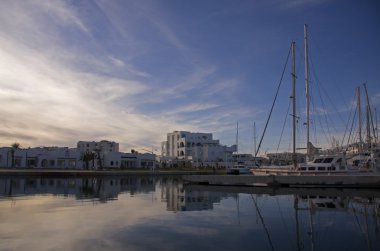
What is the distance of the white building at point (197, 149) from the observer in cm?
15862

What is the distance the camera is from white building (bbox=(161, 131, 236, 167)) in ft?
520

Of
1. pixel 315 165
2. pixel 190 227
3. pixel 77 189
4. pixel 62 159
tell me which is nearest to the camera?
pixel 190 227

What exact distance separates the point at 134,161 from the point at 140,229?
124 meters

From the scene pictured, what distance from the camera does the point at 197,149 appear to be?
160 metres

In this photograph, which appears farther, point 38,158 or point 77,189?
point 38,158

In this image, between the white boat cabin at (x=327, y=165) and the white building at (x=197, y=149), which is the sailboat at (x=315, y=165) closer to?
the white boat cabin at (x=327, y=165)

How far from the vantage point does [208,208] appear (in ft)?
81.3

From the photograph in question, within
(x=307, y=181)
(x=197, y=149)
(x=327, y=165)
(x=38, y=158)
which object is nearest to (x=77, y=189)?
(x=307, y=181)

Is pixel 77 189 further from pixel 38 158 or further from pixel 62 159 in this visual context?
pixel 62 159

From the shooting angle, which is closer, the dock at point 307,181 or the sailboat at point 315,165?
the dock at point 307,181

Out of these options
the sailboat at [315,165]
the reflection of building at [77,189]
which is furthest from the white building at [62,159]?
the sailboat at [315,165]

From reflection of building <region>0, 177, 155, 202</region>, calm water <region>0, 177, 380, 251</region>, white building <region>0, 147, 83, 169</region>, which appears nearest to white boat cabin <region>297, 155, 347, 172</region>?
calm water <region>0, 177, 380, 251</region>

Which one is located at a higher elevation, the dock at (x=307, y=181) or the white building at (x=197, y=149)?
Result: the white building at (x=197, y=149)

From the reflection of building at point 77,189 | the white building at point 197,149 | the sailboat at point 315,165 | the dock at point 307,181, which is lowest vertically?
the reflection of building at point 77,189
